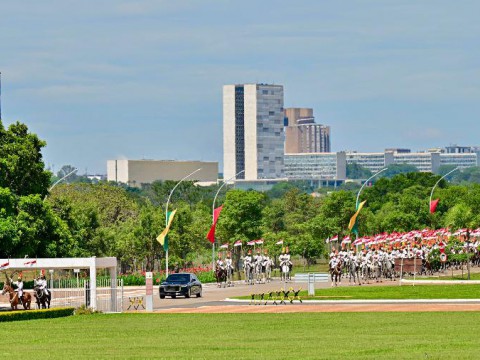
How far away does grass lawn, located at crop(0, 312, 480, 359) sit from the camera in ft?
107

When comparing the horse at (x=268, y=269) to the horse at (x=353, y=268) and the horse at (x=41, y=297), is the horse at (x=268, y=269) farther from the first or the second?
the horse at (x=41, y=297)

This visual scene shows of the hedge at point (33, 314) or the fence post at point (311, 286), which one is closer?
the hedge at point (33, 314)

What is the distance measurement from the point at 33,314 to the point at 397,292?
22363 millimetres

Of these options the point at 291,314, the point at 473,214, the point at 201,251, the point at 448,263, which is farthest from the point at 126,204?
the point at 291,314

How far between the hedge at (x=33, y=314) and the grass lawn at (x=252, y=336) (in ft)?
3.85

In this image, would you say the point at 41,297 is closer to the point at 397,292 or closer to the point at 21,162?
the point at 397,292

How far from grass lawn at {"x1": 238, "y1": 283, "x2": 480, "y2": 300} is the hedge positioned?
44.4 ft

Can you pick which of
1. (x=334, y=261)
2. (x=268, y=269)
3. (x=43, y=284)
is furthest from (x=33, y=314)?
(x=268, y=269)

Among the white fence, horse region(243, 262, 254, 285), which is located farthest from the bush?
horse region(243, 262, 254, 285)

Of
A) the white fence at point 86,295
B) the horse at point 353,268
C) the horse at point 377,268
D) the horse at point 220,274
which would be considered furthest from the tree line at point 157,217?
the horse at point 377,268

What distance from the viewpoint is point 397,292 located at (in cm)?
6619

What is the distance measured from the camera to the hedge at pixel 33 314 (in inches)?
1956

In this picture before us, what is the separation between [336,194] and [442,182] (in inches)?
2013

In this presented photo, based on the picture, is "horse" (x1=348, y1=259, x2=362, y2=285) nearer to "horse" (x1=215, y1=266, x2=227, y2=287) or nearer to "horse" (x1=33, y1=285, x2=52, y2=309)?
"horse" (x1=215, y1=266, x2=227, y2=287)
